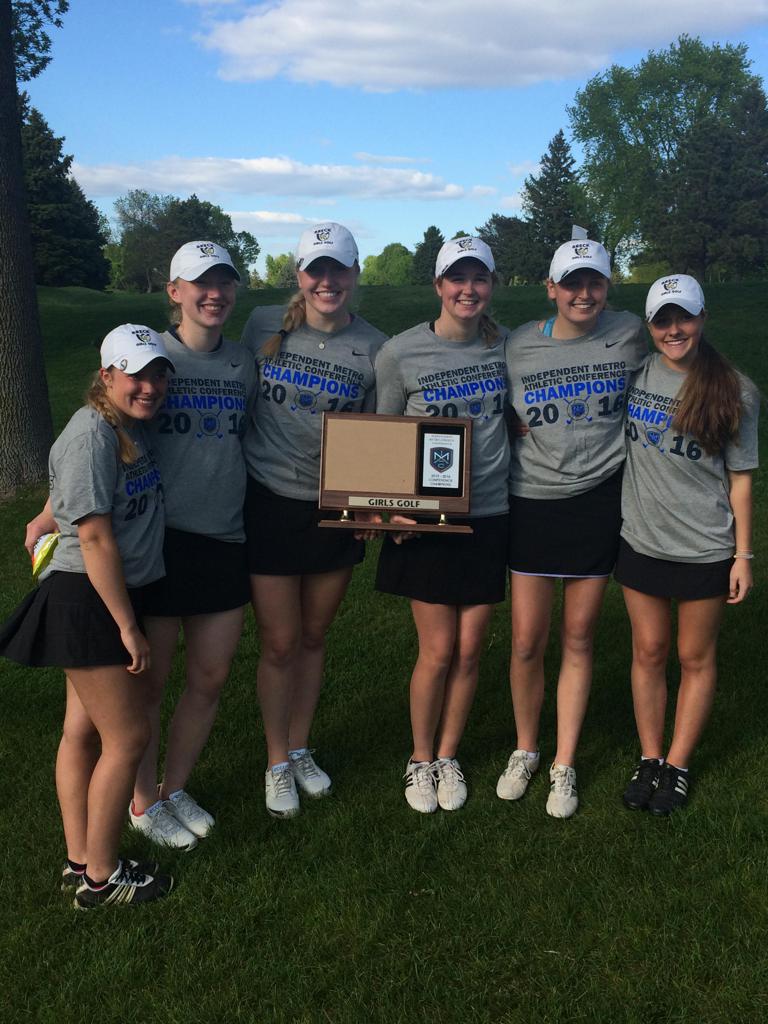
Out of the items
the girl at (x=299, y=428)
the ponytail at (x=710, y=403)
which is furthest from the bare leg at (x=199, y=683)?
the ponytail at (x=710, y=403)

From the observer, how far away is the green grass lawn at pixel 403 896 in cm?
331

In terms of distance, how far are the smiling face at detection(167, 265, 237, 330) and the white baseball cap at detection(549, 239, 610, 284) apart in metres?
1.40

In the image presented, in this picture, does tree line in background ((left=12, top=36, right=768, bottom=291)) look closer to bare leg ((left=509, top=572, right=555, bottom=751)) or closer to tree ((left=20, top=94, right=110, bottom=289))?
tree ((left=20, top=94, right=110, bottom=289))

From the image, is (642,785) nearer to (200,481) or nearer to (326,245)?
(200,481)

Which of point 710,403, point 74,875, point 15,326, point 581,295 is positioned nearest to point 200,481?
point 74,875

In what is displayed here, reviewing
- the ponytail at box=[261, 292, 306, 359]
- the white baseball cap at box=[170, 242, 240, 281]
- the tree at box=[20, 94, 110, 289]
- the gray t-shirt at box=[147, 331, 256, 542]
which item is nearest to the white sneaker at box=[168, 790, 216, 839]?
the gray t-shirt at box=[147, 331, 256, 542]

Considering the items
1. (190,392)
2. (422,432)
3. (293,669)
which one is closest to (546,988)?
(293,669)

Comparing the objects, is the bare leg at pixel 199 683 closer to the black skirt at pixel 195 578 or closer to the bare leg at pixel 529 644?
the black skirt at pixel 195 578

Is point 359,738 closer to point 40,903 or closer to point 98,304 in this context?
point 40,903

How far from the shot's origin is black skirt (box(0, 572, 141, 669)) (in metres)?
3.43

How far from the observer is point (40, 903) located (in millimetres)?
3822

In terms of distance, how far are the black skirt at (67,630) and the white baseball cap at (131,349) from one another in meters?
0.78

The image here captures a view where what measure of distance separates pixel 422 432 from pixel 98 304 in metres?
29.5

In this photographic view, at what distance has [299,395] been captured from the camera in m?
4.16
